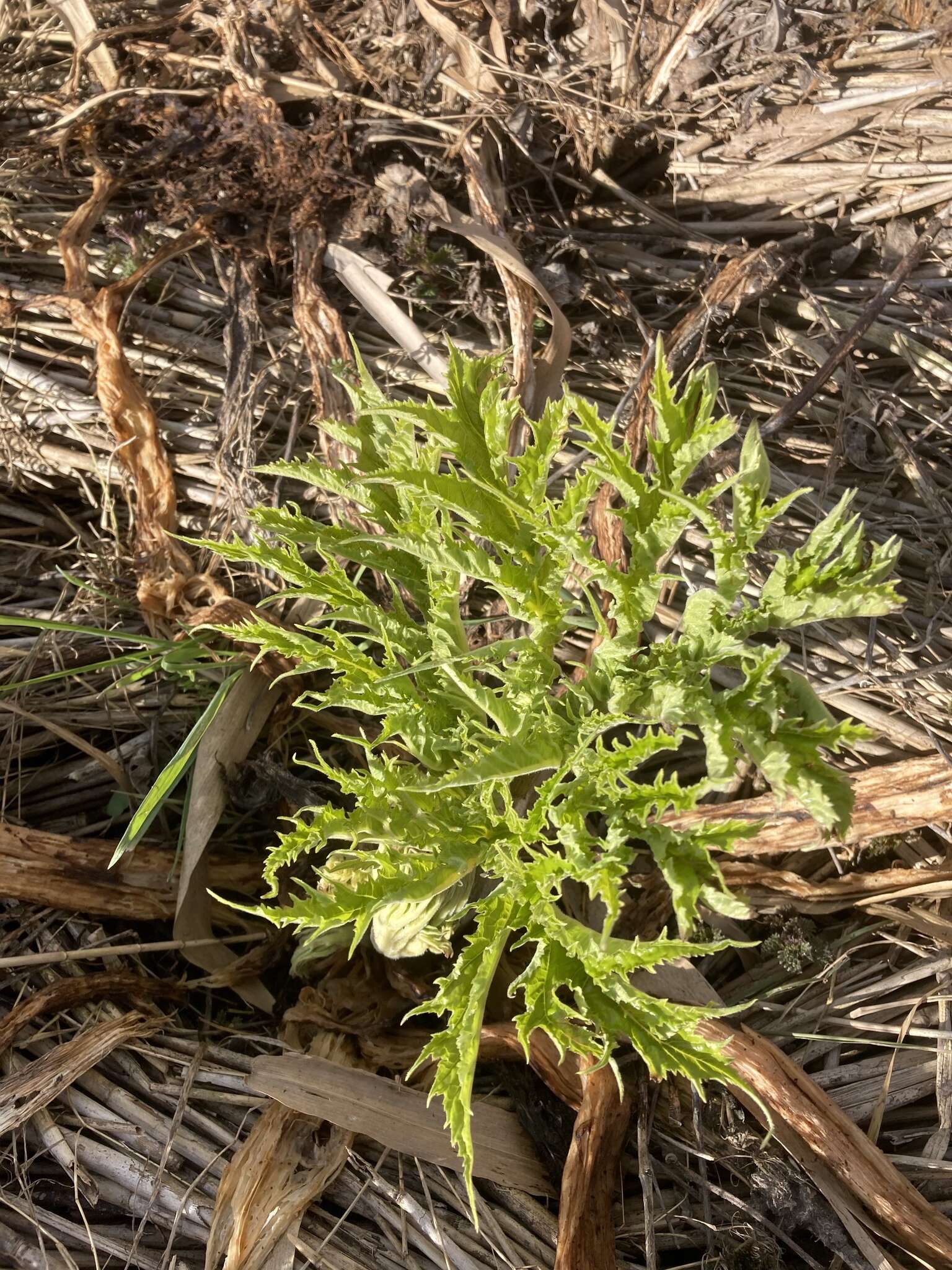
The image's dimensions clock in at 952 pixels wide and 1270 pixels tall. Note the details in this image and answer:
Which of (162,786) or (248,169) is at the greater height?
(248,169)

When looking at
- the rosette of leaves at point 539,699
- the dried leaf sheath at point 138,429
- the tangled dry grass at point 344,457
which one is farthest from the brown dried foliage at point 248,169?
the rosette of leaves at point 539,699

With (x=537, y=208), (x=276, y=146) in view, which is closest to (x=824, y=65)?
(x=537, y=208)

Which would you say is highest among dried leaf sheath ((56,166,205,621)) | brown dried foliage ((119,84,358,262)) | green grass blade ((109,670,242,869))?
brown dried foliage ((119,84,358,262))

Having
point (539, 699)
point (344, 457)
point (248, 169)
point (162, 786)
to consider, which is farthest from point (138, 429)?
point (539, 699)

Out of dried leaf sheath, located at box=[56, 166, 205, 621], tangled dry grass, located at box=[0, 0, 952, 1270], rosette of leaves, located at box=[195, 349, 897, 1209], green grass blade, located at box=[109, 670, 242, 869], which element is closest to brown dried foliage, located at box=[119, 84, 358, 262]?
tangled dry grass, located at box=[0, 0, 952, 1270]

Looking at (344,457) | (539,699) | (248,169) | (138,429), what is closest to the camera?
(539,699)

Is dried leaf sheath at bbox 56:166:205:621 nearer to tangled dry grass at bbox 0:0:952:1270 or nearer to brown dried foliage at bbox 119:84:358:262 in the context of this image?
tangled dry grass at bbox 0:0:952:1270

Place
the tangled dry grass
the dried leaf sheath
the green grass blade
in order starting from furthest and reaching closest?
the dried leaf sheath → the green grass blade → the tangled dry grass

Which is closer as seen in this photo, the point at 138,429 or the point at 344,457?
the point at 344,457

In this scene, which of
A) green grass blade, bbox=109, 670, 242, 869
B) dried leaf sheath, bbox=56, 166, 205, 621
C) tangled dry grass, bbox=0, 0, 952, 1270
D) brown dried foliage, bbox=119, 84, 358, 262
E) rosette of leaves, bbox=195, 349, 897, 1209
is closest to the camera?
rosette of leaves, bbox=195, 349, 897, 1209

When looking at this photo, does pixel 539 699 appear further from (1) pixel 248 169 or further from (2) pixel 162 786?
(1) pixel 248 169
